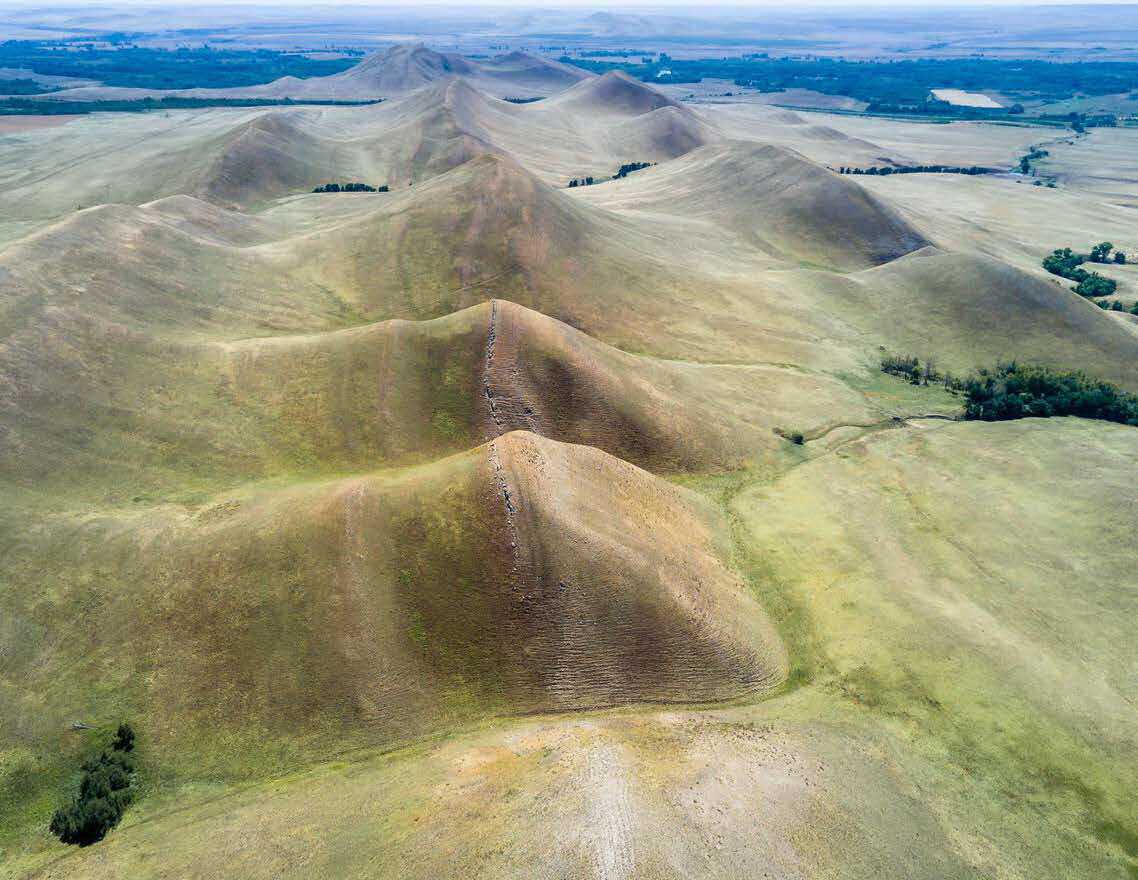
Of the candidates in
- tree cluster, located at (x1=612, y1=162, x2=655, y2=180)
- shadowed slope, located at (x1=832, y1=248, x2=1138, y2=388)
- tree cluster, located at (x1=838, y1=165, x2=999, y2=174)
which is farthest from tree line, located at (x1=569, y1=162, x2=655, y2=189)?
shadowed slope, located at (x1=832, y1=248, x2=1138, y2=388)

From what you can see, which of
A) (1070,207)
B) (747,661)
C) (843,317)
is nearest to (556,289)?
(843,317)

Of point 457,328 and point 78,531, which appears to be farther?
point 457,328

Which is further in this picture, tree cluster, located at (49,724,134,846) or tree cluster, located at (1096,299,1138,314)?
tree cluster, located at (1096,299,1138,314)

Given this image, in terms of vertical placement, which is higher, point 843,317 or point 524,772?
point 524,772

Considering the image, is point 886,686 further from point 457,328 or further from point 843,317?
point 843,317

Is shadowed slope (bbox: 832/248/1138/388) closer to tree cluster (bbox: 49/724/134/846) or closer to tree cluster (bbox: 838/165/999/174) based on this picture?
tree cluster (bbox: 49/724/134/846)

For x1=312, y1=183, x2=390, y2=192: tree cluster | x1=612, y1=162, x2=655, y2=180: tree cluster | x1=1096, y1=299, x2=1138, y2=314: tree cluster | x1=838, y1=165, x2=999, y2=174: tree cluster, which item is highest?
x1=312, y1=183, x2=390, y2=192: tree cluster

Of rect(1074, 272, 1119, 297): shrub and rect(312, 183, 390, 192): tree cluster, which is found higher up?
rect(312, 183, 390, 192): tree cluster

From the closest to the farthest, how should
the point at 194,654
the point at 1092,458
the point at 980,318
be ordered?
the point at 194,654
the point at 1092,458
the point at 980,318
